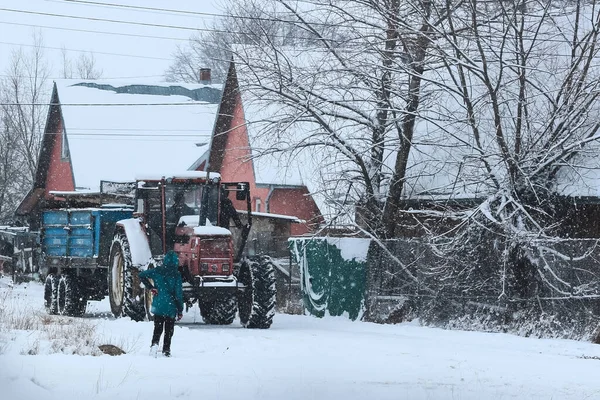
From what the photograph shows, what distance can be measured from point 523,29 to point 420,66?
2.78 metres

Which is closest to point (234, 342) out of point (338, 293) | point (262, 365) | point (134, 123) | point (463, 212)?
point (262, 365)

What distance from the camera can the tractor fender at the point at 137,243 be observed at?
69.1 feet

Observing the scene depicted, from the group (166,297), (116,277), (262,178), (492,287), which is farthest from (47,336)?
(262,178)

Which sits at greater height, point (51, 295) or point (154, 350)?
point (154, 350)

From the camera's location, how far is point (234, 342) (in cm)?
1761

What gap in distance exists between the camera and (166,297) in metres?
15.6

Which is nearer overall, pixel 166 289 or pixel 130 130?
pixel 166 289

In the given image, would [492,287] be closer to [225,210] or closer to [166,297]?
[225,210]

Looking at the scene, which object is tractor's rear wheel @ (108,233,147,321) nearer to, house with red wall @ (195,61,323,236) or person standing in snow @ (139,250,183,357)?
person standing in snow @ (139,250,183,357)

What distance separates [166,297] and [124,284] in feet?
20.4

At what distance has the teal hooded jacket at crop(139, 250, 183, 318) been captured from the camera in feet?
50.8

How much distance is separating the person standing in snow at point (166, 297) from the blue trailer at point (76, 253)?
885 centimetres

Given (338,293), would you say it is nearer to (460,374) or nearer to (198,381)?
(460,374)

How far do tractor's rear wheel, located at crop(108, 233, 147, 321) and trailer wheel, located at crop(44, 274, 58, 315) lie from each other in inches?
95.1
